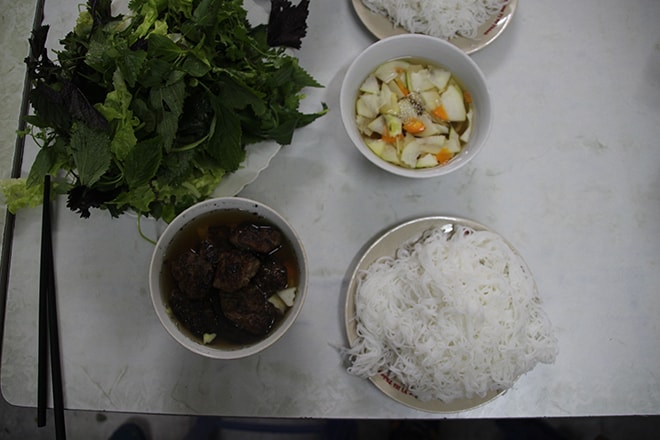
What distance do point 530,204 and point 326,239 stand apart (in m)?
0.54

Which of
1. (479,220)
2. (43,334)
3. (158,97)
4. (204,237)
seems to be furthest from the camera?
(479,220)

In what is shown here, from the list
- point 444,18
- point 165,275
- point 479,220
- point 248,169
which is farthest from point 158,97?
point 479,220

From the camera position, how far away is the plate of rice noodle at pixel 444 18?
4.04 feet

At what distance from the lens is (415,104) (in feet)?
3.90

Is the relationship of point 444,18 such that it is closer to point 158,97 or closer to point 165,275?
point 158,97

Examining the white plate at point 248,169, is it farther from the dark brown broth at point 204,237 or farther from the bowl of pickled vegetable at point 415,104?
Result: the bowl of pickled vegetable at point 415,104

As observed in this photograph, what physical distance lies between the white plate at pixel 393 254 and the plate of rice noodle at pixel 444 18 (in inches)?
17.5

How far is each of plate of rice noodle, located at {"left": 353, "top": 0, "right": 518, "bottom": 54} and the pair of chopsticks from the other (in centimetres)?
90

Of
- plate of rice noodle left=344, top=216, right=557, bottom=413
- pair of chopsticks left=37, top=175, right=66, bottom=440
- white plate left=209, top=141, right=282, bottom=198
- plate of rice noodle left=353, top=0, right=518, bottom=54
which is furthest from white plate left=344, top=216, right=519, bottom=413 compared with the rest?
pair of chopsticks left=37, top=175, right=66, bottom=440

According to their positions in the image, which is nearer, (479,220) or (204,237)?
(204,237)

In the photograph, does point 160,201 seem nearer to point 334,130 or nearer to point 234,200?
point 234,200

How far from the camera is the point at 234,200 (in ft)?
3.36

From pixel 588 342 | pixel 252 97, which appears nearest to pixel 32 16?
pixel 252 97

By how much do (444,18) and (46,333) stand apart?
122 centimetres
